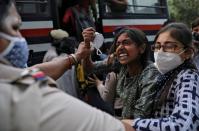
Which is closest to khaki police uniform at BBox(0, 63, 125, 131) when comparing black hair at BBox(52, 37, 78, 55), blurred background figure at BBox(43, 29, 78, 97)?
blurred background figure at BBox(43, 29, 78, 97)

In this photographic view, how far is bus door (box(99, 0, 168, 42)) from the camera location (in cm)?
666

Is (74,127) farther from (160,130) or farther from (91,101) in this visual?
(91,101)

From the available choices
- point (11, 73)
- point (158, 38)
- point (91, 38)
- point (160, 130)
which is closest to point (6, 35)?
point (11, 73)

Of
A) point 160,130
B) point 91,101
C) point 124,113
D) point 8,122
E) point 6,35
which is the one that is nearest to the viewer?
point 8,122

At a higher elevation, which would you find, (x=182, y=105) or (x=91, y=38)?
(x=91, y=38)

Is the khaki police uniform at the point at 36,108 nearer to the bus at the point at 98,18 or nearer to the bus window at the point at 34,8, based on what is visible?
the bus at the point at 98,18

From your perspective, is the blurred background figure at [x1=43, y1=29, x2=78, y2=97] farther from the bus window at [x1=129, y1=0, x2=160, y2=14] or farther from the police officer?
the police officer

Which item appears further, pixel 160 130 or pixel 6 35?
pixel 160 130

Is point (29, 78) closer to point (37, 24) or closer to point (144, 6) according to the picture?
point (37, 24)

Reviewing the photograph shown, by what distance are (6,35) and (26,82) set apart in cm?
25

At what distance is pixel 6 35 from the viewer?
1.49m

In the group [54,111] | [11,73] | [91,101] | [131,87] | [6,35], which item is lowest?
[91,101]

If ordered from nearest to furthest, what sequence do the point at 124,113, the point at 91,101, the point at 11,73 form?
1. the point at 11,73
2. the point at 124,113
3. the point at 91,101

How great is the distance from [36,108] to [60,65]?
5.77 feet
